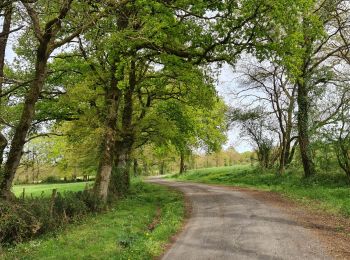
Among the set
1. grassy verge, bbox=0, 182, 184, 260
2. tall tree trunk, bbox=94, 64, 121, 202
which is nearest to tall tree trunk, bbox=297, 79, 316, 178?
grassy verge, bbox=0, 182, 184, 260

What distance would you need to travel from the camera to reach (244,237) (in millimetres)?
12094

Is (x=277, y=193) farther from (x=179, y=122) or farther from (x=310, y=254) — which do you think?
(x=310, y=254)

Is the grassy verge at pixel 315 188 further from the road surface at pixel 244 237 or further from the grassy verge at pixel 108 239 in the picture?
the grassy verge at pixel 108 239

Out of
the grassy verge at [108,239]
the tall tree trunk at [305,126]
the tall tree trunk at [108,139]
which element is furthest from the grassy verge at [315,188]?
the tall tree trunk at [108,139]

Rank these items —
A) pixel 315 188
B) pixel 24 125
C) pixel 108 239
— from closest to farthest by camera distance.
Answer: pixel 108 239
pixel 24 125
pixel 315 188

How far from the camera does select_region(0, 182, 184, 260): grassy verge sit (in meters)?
11.1

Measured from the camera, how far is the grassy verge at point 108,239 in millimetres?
11133

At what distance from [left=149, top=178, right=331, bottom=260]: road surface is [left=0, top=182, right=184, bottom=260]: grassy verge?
0.63 meters

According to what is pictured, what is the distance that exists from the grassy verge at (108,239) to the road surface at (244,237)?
0.63 meters

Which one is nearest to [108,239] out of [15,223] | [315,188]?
[15,223]

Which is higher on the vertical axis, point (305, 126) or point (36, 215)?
point (305, 126)

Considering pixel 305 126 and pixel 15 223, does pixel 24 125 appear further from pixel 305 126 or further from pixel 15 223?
pixel 305 126

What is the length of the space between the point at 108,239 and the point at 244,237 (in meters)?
4.30

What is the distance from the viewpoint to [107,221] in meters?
16.1
